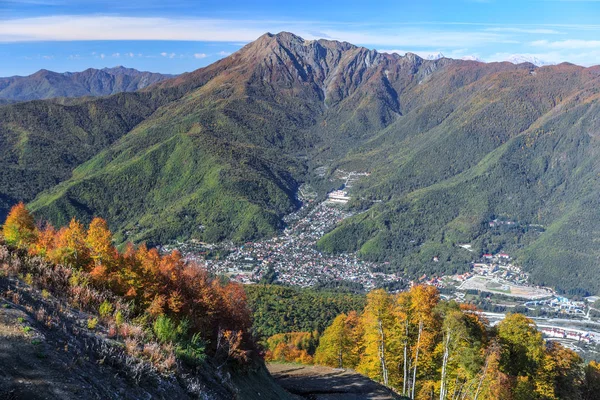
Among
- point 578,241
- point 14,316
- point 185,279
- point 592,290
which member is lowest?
point 592,290

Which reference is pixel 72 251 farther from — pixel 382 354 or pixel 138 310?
pixel 382 354

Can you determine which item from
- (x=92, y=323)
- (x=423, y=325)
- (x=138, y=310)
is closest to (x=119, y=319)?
(x=92, y=323)

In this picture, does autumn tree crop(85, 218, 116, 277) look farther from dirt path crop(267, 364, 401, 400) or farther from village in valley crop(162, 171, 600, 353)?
village in valley crop(162, 171, 600, 353)

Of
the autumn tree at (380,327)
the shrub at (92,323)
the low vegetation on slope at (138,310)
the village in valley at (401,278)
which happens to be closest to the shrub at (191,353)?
the low vegetation on slope at (138,310)

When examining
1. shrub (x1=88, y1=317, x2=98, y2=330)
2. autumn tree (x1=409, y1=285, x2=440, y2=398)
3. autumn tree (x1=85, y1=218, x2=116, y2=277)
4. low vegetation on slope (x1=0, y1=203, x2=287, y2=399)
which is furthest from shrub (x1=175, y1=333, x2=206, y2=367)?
autumn tree (x1=409, y1=285, x2=440, y2=398)

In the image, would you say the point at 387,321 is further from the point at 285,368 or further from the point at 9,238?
the point at 9,238

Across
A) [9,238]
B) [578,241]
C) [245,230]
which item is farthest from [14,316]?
[578,241]
